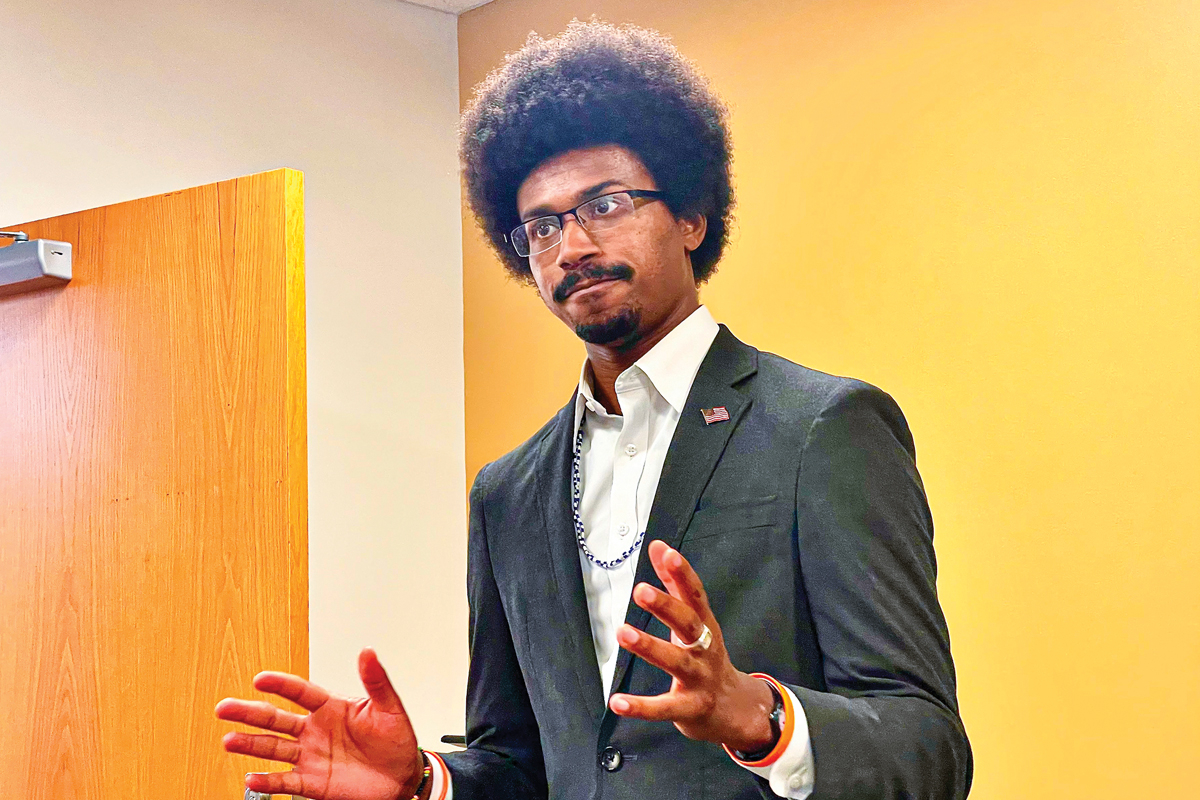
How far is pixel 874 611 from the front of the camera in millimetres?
1125

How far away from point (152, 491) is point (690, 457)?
131cm

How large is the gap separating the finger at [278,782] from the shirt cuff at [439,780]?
6.4 inches

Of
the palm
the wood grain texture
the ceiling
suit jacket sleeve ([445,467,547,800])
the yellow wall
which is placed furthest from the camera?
the ceiling

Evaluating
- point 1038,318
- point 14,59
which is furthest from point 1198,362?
point 14,59

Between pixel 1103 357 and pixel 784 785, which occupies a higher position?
pixel 1103 357

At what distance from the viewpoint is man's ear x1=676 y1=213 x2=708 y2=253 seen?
1481 mm

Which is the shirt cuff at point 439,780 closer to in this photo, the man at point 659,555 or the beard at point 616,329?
the man at point 659,555

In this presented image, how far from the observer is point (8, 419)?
7.80ft

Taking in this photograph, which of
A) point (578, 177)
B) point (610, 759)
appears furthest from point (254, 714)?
point (578, 177)

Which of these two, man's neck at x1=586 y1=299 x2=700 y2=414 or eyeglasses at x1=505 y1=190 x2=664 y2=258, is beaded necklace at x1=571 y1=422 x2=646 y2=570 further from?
eyeglasses at x1=505 y1=190 x2=664 y2=258

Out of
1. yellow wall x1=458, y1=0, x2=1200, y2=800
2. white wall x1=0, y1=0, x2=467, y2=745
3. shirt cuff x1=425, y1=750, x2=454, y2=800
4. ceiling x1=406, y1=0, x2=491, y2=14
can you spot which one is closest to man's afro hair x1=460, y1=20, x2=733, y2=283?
shirt cuff x1=425, y1=750, x2=454, y2=800

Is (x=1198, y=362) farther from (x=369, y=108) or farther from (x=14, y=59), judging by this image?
(x=14, y=59)

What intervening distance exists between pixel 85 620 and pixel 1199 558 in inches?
81.1

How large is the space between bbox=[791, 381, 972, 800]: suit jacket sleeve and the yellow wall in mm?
1252
